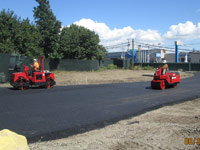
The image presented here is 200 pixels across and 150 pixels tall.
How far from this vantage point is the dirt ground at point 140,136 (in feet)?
15.4

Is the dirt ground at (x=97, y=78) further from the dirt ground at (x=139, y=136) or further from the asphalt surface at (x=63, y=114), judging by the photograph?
the dirt ground at (x=139, y=136)

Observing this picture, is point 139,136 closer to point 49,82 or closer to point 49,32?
point 49,82

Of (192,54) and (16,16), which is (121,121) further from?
(192,54)

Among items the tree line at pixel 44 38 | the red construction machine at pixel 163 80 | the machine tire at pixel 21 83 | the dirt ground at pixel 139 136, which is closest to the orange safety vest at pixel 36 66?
the machine tire at pixel 21 83

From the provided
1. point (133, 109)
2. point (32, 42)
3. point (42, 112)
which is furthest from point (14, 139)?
point (32, 42)

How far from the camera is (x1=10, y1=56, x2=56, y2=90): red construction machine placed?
1393 centimetres

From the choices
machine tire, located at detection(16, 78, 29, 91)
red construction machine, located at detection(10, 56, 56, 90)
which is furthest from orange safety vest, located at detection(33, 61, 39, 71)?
machine tire, located at detection(16, 78, 29, 91)

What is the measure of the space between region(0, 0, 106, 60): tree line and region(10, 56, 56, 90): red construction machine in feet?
36.0

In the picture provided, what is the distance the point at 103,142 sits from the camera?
4.96 meters

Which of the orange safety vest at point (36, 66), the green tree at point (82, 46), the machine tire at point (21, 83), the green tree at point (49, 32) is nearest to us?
the machine tire at point (21, 83)

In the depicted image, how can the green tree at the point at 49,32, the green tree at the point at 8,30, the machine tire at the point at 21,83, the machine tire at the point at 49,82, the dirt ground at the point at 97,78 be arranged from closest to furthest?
the machine tire at the point at 21,83, the machine tire at the point at 49,82, the dirt ground at the point at 97,78, the green tree at the point at 8,30, the green tree at the point at 49,32

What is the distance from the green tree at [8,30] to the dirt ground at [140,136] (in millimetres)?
20863

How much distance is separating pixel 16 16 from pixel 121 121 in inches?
967

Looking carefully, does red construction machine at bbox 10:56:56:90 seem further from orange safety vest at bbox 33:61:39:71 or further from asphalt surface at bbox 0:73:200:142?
asphalt surface at bbox 0:73:200:142
